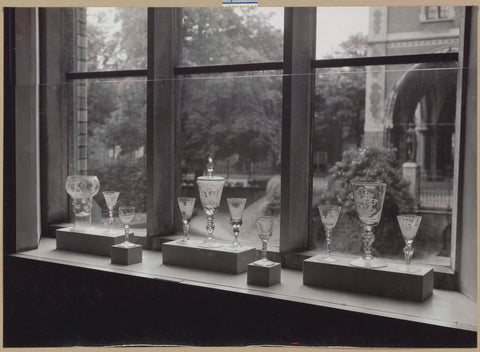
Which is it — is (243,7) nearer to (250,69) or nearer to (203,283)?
(250,69)

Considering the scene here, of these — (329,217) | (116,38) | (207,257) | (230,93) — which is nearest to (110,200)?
(207,257)

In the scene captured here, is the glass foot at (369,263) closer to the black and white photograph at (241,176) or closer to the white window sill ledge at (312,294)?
the black and white photograph at (241,176)

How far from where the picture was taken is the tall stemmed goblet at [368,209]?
243cm

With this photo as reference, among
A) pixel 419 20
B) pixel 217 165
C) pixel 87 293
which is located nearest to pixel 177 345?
pixel 87 293

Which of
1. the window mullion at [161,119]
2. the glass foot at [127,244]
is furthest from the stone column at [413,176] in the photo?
the glass foot at [127,244]

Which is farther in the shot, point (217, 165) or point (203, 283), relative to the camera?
point (217, 165)

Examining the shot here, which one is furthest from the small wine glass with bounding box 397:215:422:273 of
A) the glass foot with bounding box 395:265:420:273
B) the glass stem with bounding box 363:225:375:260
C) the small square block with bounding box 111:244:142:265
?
the small square block with bounding box 111:244:142:265

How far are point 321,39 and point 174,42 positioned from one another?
2.92 ft

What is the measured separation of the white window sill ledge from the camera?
2158mm

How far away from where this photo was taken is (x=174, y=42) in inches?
129

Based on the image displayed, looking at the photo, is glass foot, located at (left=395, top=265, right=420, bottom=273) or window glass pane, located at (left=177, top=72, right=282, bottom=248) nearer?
glass foot, located at (left=395, top=265, right=420, bottom=273)

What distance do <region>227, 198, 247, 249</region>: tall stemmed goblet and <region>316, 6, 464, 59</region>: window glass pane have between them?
2.68 ft

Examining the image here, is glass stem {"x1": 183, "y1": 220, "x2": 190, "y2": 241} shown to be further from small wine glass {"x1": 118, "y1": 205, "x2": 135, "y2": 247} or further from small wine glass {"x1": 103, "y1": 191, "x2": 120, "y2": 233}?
small wine glass {"x1": 103, "y1": 191, "x2": 120, "y2": 233}

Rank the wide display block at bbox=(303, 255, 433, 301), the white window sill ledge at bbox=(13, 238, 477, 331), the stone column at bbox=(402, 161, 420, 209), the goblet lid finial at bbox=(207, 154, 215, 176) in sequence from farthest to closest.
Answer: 1. the goblet lid finial at bbox=(207, 154, 215, 176)
2. the stone column at bbox=(402, 161, 420, 209)
3. the wide display block at bbox=(303, 255, 433, 301)
4. the white window sill ledge at bbox=(13, 238, 477, 331)
